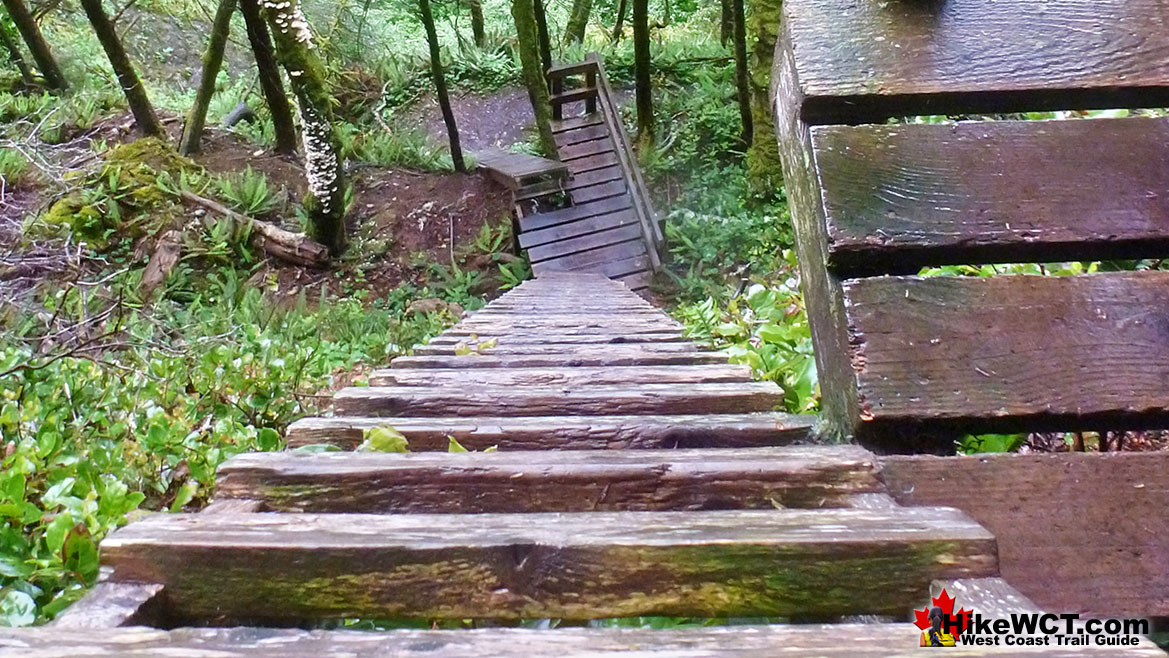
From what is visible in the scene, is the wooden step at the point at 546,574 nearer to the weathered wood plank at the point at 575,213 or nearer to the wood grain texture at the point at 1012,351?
the wood grain texture at the point at 1012,351

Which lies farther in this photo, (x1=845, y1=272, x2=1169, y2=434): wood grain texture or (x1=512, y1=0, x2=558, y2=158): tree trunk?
(x1=512, y1=0, x2=558, y2=158): tree trunk

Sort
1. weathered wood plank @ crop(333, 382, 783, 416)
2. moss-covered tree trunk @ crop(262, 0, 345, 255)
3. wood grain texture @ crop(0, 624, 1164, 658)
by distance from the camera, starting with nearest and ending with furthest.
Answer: wood grain texture @ crop(0, 624, 1164, 658), weathered wood plank @ crop(333, 382, 783, 416), moss-covered tree trunk @ crop(262, 0, 345, 255)

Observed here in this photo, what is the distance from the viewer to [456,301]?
10414 millimetres

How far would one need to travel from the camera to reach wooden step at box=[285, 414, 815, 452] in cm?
147

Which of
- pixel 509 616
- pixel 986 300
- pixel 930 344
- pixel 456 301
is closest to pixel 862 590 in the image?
pixel 509 616

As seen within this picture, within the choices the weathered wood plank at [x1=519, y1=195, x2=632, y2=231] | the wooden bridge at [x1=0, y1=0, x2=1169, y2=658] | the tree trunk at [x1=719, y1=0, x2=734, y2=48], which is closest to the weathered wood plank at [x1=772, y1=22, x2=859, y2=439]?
the wooden bridge at [x1=0, y1=0, x2=1169, y2=658]

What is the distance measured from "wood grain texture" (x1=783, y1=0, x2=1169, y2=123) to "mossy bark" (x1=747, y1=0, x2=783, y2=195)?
26.3ft

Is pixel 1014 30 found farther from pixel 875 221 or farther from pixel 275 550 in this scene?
pixel 275 550

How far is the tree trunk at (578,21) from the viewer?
58.7 ft

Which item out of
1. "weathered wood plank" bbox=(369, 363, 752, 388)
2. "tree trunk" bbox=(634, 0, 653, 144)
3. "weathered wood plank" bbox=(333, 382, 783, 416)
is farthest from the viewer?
"tree trunk" bbox=(634, 0, 653, 144)

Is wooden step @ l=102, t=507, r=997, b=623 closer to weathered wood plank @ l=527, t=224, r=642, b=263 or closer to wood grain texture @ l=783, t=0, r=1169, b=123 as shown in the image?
wood grain texture @ l=783, t=0, r=1169, b=123

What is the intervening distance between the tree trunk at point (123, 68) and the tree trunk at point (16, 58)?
12.6ft

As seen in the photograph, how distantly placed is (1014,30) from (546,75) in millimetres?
12493

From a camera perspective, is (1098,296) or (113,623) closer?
(113,623)
